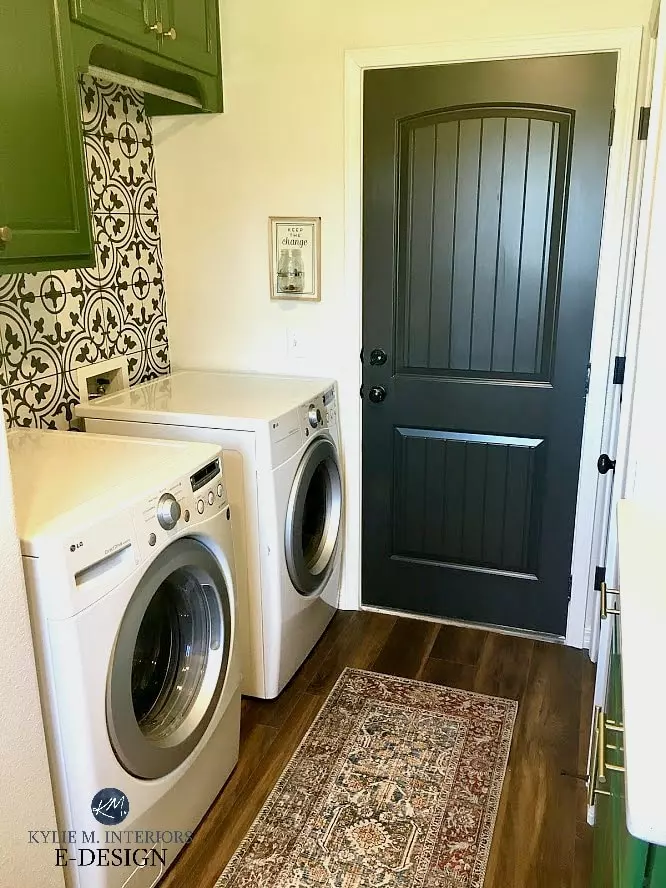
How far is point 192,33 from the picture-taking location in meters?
2.35

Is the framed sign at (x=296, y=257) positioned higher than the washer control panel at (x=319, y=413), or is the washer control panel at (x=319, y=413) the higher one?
the framed sign at (x=296, y=257)

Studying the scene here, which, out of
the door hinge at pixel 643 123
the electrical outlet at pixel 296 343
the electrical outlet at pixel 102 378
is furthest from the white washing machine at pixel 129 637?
the door hinge at pixel 643 123

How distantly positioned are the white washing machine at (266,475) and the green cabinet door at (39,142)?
0.59 meters

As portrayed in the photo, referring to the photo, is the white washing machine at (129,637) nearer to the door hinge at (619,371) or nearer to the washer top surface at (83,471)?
the washer top surface at (83,471)

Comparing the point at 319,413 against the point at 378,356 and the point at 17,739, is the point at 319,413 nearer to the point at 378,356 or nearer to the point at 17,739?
the point at 378,356

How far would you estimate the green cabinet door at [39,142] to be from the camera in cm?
160

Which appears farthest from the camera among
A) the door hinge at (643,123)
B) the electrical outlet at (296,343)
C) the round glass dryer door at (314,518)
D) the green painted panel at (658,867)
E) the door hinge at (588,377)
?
the electrical outlet at (296,343)

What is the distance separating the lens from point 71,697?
4.43 ft

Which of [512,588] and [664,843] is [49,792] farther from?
[512,588]

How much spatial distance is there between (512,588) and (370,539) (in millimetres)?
577

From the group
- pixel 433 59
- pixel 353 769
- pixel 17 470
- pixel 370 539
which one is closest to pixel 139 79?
pixel 433 59

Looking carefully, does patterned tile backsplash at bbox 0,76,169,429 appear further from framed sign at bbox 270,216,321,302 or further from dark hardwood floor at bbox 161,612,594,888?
dark hardwood floor at bbox 161,612,594,888

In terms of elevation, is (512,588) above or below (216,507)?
below

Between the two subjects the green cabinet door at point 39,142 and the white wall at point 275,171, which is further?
the white wall at point 275,171
